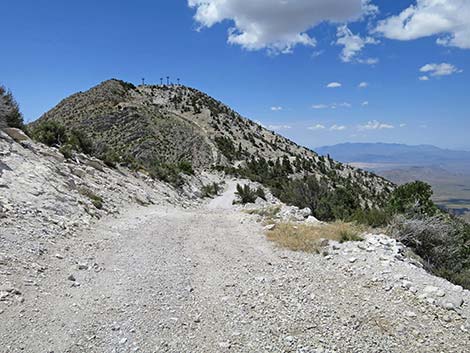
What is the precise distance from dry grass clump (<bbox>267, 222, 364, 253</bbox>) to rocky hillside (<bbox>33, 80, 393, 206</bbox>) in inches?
1363

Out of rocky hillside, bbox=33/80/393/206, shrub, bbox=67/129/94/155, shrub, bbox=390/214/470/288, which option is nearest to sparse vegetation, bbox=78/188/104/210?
shrub, bbox=67/129/94/155

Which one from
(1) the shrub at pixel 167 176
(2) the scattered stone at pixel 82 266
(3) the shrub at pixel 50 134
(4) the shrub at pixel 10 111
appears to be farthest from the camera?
(1) the shrub at pixel 167 176

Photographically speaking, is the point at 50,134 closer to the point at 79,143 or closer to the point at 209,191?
the point at 79,143

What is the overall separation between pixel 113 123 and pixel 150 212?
49.2m

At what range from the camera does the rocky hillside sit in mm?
56719

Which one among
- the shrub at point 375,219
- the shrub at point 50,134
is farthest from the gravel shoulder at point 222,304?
the shrub at point 50,134

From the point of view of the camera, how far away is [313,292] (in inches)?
299

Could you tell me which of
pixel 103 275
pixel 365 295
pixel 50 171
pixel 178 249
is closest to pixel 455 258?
pixel 365 295

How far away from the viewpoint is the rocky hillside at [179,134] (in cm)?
5672

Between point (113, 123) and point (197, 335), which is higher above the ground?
point (113, 123)

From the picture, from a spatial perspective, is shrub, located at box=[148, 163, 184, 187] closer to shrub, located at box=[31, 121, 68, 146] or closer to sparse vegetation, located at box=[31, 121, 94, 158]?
sparse vegetation, located at box=[31, 121, 94, 158]

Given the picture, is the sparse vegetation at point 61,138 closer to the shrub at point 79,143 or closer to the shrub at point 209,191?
the shrub at point 79,143

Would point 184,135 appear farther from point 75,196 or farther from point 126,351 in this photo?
point 126,351

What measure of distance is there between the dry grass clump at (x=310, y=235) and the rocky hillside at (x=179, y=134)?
1363 inches
